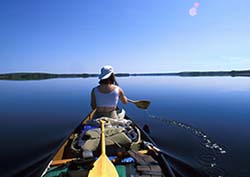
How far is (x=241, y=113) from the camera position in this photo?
15.0 metres

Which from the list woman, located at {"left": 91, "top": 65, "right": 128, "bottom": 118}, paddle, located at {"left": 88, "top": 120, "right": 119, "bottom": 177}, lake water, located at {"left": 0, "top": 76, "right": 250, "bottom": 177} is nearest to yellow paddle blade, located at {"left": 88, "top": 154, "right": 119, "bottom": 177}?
paddle, located at {"left": 88, "top": 120, "right": 119, "bottom": 177}

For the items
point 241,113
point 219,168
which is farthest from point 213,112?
point 219,168

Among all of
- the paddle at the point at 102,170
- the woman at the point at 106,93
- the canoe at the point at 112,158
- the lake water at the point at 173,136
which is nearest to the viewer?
the paddle at the point at 102,170

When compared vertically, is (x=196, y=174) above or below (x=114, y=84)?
below

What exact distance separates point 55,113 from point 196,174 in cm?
1226

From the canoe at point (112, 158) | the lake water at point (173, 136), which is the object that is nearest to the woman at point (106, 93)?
the canoe at point (112, 158)

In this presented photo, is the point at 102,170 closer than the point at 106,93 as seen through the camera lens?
Yes

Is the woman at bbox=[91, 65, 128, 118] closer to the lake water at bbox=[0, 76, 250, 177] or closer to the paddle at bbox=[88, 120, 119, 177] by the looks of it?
the paddle at bbox=[88, 120, 119, 177]

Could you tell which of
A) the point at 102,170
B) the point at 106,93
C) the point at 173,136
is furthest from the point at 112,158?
the point at 173,136

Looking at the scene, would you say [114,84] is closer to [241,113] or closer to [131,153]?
[131,153]

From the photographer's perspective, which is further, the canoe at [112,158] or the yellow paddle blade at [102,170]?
the canoe at [112,158]

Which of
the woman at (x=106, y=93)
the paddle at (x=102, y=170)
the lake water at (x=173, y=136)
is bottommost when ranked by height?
the lake water at (x=173, y=136)

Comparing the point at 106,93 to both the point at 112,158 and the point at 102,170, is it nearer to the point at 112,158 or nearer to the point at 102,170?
the point at 112,158

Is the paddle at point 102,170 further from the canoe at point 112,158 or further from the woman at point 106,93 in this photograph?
the woman at point 106,93
